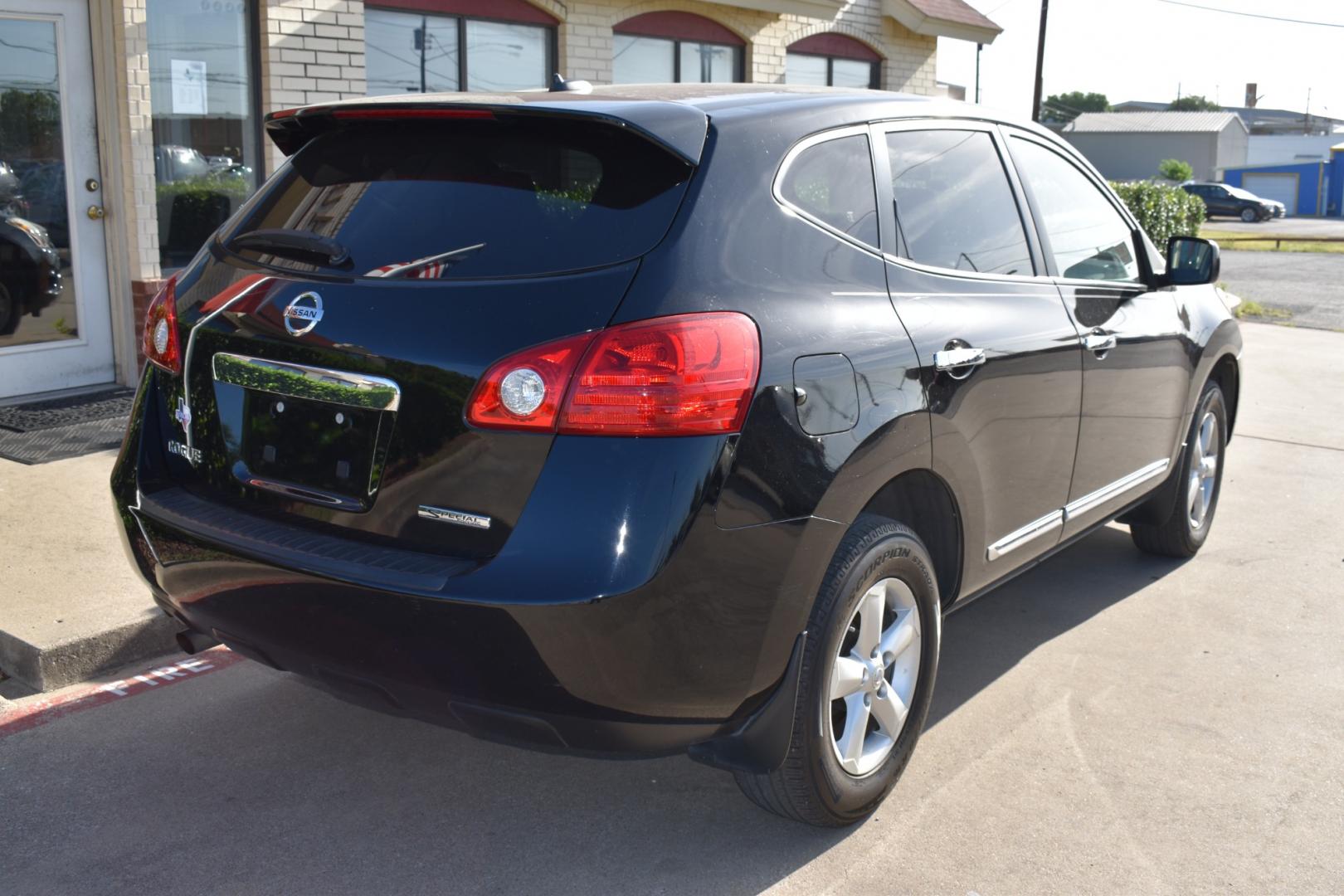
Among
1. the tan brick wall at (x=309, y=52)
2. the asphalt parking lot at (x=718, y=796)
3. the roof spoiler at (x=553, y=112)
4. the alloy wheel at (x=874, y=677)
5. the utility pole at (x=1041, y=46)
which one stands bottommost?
the asphalt parking lot at (x=718, y=796)

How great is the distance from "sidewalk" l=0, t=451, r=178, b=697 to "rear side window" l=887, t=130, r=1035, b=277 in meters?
2.79

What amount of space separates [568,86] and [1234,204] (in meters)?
60.7

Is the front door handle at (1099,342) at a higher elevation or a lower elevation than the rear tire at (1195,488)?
higher

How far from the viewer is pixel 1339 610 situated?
208 inches

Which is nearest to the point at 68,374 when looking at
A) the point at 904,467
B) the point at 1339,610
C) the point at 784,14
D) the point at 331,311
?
the point at 331,311

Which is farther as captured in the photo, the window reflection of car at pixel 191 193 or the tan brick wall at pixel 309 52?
the tan brick wall at pixel 309 52

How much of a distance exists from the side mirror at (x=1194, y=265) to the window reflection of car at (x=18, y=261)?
6.17 meters

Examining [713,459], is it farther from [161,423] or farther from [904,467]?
[161,423]

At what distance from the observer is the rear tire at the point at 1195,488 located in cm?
557

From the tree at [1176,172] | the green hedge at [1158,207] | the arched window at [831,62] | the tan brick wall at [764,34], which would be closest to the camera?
the tan brick wall at [764,34]

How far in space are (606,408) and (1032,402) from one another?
5.83 ft

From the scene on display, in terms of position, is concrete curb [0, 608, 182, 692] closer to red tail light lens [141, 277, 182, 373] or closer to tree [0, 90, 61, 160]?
red tail light lens [141, 277, 182, 373]

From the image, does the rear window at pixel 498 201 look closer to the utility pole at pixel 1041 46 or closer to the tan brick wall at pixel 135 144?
the tan brick wall at pixel 135 144

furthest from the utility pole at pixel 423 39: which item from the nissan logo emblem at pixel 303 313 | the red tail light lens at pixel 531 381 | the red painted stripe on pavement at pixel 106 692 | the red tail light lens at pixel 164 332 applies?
the red tail light lens at pixel 531 381
